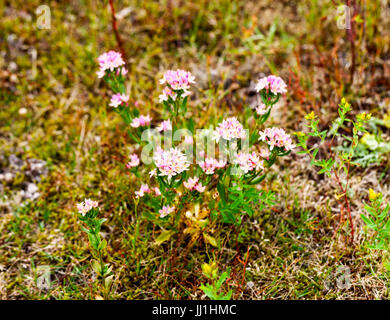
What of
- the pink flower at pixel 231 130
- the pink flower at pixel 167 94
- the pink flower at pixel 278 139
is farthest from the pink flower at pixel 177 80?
the pink flower at pixel 278 139

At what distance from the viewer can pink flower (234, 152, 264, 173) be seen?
7.12 ft

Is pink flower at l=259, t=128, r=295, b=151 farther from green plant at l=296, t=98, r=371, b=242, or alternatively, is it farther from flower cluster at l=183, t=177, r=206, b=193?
flower cluster at l=183, t=177, r=206, b=193

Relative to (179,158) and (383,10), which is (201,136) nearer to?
(179,158)

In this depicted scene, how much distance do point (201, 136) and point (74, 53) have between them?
1.74m

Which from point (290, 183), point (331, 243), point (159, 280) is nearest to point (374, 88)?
point (290, 183)

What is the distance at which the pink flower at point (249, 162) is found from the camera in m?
2.17

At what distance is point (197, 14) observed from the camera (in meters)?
3.97

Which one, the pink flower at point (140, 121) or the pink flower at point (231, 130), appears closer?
the pink flower at point (231, 130)

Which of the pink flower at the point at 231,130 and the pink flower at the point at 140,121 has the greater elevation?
the pink flower at the point at 140,121

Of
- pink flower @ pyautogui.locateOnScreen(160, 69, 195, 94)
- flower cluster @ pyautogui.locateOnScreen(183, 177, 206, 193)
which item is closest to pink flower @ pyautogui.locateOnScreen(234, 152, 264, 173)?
flower cluster @ pyautogui.locateOnScreen(183, 177, 206, 193)

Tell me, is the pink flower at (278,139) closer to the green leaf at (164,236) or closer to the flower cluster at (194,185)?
the flower cluster at (194,185)
